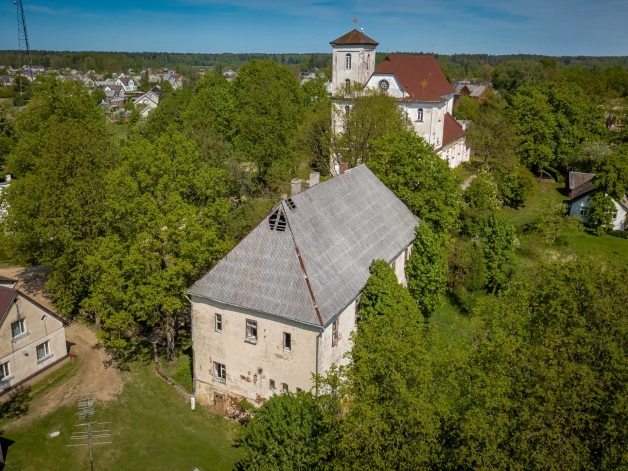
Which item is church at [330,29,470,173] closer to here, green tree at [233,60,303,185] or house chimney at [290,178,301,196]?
green tree at [233,60,303,185]

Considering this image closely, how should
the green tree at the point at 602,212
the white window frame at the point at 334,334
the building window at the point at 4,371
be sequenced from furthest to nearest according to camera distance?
1. the green tree at the point at 602,212
2. the building window at the point at 4,371
3. the white window frame at the point at 334,334

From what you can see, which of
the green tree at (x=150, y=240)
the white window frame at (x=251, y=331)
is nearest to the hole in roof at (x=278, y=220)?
the white window frame at (x=251, y=331)

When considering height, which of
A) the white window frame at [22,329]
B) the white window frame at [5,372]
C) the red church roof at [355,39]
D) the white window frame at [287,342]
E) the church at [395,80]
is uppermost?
the red church roof at [355,39]

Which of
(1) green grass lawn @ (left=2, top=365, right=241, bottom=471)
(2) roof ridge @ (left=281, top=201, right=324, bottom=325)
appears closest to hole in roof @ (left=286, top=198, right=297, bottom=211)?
(2) roof ridge @ (left=281, top=201, right=324, bottom=325)

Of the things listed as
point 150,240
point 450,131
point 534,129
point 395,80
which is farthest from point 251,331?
point 534,129

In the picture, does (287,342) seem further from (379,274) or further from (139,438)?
(139,438)

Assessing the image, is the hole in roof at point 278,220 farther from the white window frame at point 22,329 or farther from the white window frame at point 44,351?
the white window frame at point 44,351
